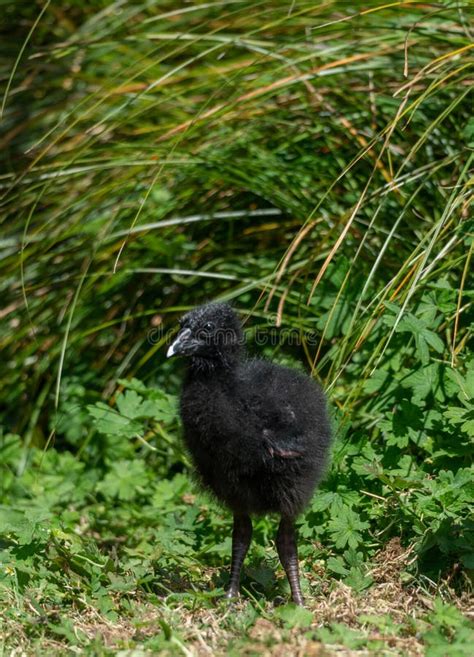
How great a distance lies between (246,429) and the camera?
135 inches

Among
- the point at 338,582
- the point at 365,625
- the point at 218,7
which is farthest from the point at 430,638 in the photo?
the point at 218,7

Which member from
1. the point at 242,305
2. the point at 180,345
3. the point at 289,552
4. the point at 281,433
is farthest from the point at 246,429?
the point at 242,305

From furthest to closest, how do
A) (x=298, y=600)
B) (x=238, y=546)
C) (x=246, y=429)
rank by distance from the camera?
(x=238, y=546) < (x=298, y=600) < (x=246, y=429)

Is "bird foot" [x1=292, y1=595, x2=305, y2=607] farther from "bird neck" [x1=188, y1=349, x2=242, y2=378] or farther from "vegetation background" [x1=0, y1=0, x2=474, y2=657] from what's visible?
"bird neck" [x1=188, y1=349, x2=242, y2=378]


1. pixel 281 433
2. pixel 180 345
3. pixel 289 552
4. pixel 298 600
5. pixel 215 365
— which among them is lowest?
pixel 298 600

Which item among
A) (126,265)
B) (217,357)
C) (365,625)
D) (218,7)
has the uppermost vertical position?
(218,7)

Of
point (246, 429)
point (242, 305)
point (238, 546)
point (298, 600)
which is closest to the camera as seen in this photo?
point (246, 429)

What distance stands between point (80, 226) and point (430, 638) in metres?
3.01

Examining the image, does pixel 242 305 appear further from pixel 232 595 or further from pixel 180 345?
pixel 232 595

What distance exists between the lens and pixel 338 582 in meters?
3.74

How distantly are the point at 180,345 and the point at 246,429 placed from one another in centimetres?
43

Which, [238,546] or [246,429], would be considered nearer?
[246,429]

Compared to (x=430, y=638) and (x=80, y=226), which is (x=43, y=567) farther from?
(x=80, y=226)

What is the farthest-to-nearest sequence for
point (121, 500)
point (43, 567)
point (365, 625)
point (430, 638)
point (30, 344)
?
point (30, 344)
point (121, 500)
point (43, 567)
point (365, 625)
point (430, 638)
